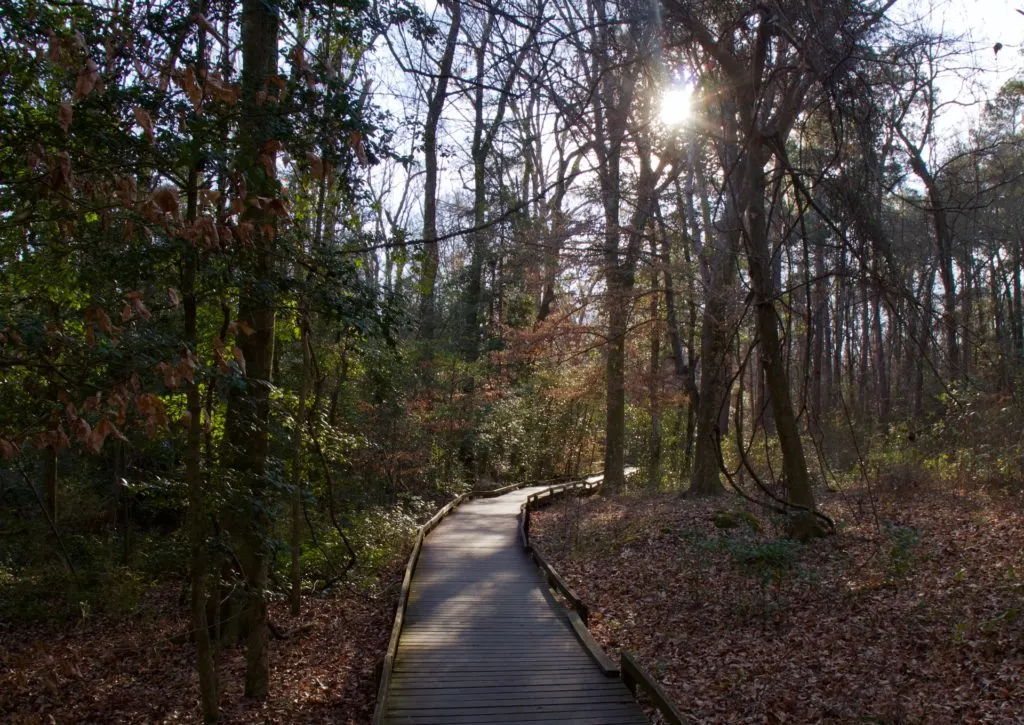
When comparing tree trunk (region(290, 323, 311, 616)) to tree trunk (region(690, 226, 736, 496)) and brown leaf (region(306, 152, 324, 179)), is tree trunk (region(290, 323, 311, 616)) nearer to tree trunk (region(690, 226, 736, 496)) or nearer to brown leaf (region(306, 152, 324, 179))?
brown leaf (region(306, 152, 324, 179))

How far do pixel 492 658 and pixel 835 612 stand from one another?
3755mm

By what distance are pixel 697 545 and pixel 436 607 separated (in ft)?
12.2

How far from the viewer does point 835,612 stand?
24.4ft

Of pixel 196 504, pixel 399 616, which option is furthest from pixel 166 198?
pixel 399 616

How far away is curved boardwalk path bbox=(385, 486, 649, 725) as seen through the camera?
6250 millimetres

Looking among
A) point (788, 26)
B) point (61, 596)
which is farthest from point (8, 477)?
point (788, 26)

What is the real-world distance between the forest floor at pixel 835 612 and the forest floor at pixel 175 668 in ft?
10.5

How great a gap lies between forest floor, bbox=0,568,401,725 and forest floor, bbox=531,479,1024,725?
3209 mm

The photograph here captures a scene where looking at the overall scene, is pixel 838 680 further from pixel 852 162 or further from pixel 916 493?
pixel 916 493

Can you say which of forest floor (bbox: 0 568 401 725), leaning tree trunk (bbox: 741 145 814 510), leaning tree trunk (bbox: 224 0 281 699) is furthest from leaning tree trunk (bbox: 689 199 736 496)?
leaning tree trunk (bbox: 224 0 281 699)

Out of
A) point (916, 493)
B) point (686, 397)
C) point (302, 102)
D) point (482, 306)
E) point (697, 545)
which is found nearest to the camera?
point (302, 102)

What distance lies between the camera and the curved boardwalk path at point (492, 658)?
20.5 ft

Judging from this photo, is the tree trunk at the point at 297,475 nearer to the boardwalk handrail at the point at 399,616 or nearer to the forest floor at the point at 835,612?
the boardwalk handrail at the point at 399,616

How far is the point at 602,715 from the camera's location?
615 cm
